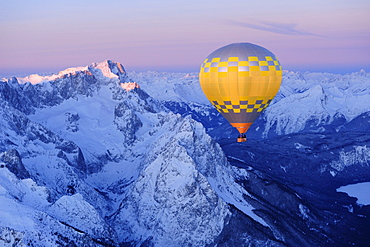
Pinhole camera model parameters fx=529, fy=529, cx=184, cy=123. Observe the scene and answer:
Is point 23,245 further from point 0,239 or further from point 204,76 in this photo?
point 204,76

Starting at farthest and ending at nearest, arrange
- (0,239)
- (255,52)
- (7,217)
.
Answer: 1. (7,217)
2. (0,239)
3. (255,52)

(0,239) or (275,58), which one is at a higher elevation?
(275,58)

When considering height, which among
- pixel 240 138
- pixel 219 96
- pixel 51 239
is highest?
pixel 219 96

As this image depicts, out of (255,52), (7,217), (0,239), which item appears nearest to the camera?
(255,52)

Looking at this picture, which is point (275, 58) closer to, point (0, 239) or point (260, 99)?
point (260, 99)

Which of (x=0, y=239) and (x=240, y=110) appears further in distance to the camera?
(x=0, y=239)

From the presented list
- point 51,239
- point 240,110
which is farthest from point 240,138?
point 51,239
